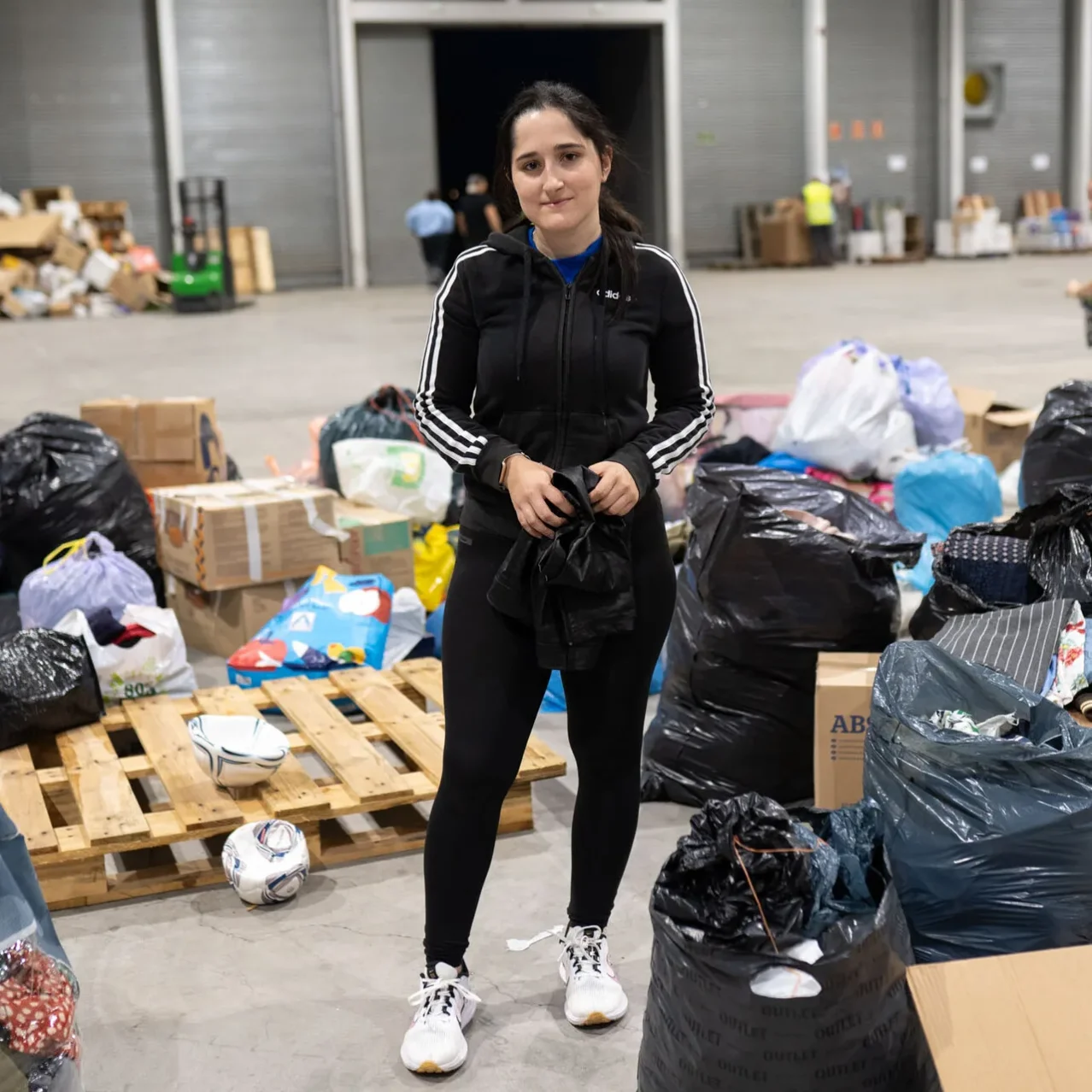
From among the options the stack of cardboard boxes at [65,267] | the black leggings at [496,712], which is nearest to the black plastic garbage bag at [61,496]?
the black leggings at [496,712]

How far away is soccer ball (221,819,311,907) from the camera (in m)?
2.91

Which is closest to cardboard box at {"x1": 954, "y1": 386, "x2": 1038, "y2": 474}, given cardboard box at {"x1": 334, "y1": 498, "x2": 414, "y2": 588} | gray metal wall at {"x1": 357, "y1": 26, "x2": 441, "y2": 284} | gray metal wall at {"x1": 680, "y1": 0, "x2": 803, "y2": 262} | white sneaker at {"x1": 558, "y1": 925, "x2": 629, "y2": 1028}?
cardboard box at {"x1": 334, "y1": 498, "x2": 414, "y2": 588}

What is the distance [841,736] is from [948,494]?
7.07 feet

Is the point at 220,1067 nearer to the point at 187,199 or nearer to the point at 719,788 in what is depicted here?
the point at 719,788

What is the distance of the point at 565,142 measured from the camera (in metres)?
2.12

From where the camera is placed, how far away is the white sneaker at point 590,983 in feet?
7.95

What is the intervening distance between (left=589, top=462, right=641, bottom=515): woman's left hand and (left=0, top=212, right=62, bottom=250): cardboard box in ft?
53.1

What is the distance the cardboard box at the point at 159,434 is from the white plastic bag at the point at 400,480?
67cm

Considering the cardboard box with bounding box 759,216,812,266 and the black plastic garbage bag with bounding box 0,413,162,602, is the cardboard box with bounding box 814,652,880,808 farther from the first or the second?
the cardboard box with bounding box 759,216,812,266

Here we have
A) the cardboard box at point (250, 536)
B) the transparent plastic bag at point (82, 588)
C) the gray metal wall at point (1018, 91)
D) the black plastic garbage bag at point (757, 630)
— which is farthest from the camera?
the gray metal wall at point (1018, 91)

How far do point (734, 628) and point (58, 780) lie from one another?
1576 millimetres

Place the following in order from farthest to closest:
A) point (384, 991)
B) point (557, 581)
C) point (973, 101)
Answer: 1. point (973, 101)
2. point (384, 991)
3. point (557, 581)

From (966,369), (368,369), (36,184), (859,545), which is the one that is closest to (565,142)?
(859,545)

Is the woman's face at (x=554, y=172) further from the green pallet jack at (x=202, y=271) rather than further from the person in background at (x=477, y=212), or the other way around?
the green pallet jack at (x=202, y=271)
